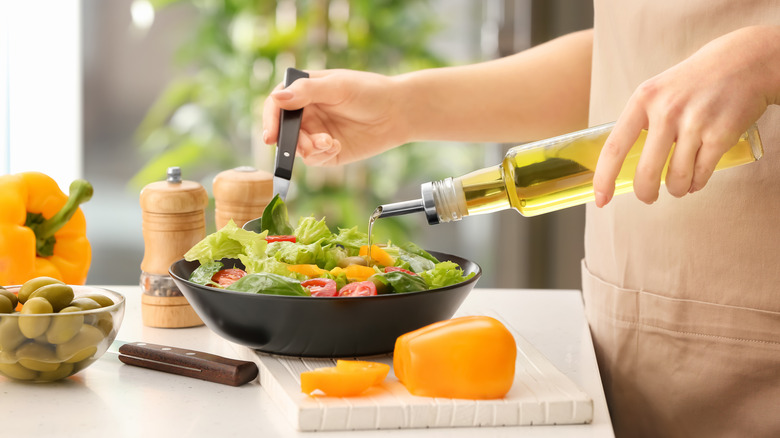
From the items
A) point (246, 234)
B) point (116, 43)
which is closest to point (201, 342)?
point (246, 234)

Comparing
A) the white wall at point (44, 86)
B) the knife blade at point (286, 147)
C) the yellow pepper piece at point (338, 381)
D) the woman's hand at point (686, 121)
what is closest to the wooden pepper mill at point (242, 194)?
the knife blade at point (286, 147)

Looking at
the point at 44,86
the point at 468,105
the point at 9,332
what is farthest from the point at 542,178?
the point at 44,86

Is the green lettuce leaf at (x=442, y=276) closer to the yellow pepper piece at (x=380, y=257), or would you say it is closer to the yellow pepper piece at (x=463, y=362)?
the yellow pepper piece at (x=380, y=257)

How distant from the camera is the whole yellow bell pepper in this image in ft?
3.96

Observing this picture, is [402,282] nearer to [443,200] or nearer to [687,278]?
[443,200]

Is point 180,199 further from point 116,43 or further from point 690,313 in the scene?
point 116,43

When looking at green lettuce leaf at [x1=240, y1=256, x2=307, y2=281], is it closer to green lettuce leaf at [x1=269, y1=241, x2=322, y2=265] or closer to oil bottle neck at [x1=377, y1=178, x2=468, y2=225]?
Answer: green lettuce leaf at [x1=269, y1=241, x2=322, y2=265]

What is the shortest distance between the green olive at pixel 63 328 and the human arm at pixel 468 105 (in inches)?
19.6

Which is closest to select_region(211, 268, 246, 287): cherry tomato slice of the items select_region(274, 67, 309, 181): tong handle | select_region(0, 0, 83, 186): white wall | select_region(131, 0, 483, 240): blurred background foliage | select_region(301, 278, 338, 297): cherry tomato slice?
select_region(301, 278, 338, 297): cherry tomato slice

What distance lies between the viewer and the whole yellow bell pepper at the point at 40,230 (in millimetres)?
1206

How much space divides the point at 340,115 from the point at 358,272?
0.39 meters

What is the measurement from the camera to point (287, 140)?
1.20 m

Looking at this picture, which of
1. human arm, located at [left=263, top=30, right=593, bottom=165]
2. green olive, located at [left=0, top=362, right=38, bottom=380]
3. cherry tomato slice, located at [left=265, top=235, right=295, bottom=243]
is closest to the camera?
green olive, located at [left=0, top=362, right=38, bottom=380]

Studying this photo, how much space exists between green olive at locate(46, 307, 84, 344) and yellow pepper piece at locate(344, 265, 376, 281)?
304mm
